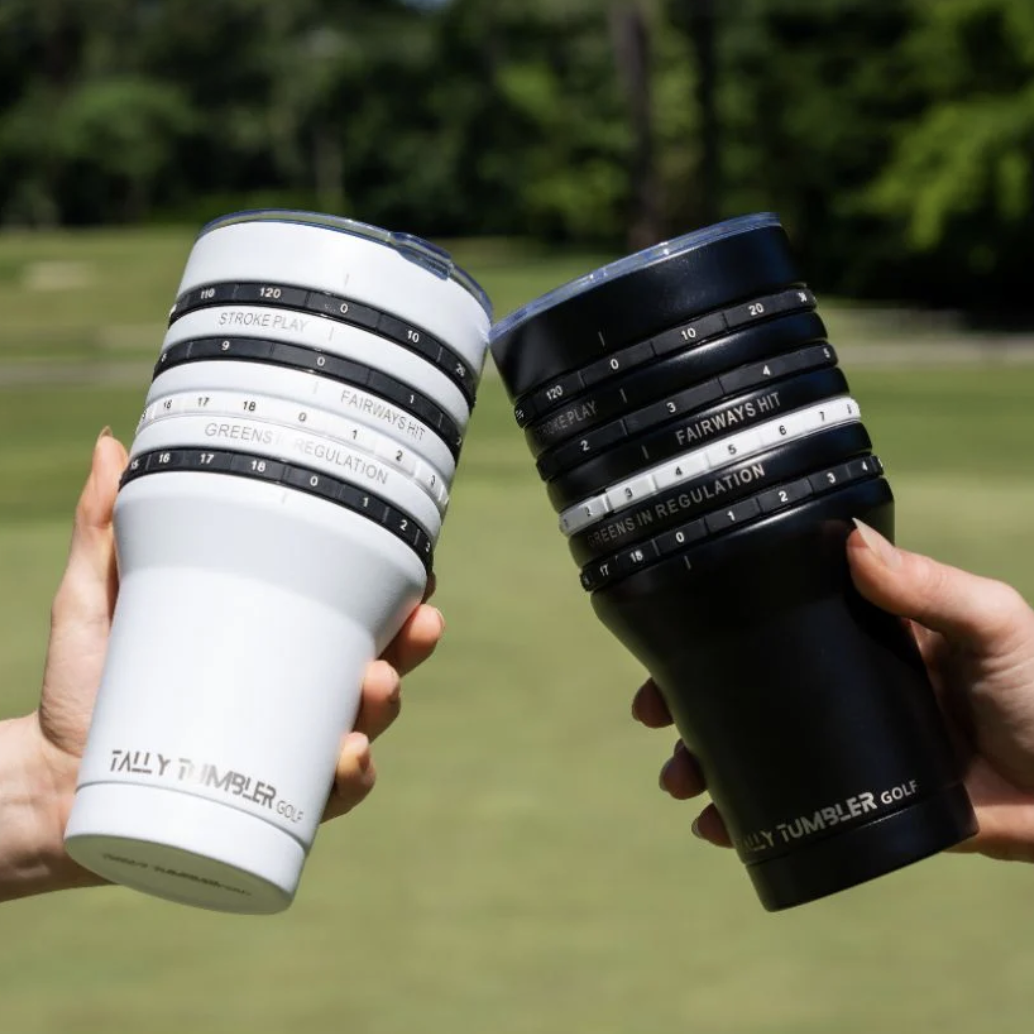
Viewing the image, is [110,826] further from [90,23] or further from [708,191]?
[90,23]

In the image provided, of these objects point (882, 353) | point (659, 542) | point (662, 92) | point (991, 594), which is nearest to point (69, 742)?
point (659, 542)

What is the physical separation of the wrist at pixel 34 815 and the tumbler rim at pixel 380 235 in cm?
68

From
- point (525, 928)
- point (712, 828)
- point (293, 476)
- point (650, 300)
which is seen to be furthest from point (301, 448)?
point (525, 928)

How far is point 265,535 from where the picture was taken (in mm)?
1562

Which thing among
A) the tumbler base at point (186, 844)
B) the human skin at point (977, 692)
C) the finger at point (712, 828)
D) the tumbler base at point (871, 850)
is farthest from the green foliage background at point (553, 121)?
the tumbler base at point (186, 844)

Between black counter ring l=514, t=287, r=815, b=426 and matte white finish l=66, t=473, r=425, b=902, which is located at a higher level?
black counter ring l=514, t=287, r=815, b=426

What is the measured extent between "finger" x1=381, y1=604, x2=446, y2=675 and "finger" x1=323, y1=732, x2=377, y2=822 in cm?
14

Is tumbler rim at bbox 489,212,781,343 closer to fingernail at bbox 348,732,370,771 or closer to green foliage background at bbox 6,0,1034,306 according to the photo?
fingernail at bbox 348,732,370,771

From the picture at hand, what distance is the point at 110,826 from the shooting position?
58.2 inches

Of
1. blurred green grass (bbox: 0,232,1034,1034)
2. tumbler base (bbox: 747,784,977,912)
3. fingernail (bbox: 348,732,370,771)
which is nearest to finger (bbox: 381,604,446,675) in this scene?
fingernail (bbox: 348,732,370,771)

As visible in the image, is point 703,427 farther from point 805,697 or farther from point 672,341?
point 805,697

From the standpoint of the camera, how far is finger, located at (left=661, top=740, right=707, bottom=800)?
1899 millimetres

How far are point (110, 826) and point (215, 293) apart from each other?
525 millimetres

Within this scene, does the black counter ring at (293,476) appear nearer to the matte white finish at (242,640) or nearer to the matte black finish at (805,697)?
the matte white finish at (242,640)
